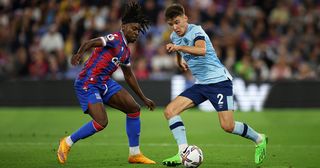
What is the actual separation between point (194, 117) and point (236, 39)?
12.8ft

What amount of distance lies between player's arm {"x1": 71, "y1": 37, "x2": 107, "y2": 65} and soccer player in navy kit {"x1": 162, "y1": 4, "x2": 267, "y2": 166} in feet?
3.10

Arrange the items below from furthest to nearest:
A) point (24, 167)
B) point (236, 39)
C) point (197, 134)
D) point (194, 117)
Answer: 1. point (236, 39)
2. point (194, 117)
3. point (197, 134)
4. point (24, 167)

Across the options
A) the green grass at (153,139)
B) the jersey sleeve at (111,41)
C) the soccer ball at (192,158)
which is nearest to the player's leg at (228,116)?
the green grass at (153,139)

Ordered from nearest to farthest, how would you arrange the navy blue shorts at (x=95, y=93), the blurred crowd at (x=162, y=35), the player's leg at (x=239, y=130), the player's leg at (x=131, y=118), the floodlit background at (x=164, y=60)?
1. the player's leg at (x=239, y=130)
2. the navy blue shorts at (x=95, y=93)
3. the player's leg at (x=131, y=118)
4. the floodlit background at (x=164, y=60)
5. the blurred crowd at (x=162, y=35)

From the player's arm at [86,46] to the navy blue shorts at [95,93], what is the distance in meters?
0.71

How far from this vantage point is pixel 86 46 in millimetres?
9203

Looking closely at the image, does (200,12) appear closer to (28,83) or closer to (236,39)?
(236,39)

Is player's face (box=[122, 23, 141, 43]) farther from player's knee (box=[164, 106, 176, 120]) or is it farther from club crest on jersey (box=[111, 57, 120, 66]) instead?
player's knee (box=[164, 106, 176, 120])

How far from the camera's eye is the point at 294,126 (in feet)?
52.2

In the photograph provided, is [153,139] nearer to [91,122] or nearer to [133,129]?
[133,129]

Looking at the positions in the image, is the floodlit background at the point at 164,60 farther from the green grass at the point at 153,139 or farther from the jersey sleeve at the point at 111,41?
the jersey sleeve at the point at 111,41

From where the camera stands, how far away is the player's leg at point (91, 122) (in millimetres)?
9695

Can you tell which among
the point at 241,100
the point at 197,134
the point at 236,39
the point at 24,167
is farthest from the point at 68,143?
the point at 236,39

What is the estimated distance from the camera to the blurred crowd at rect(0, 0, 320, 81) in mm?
20594
